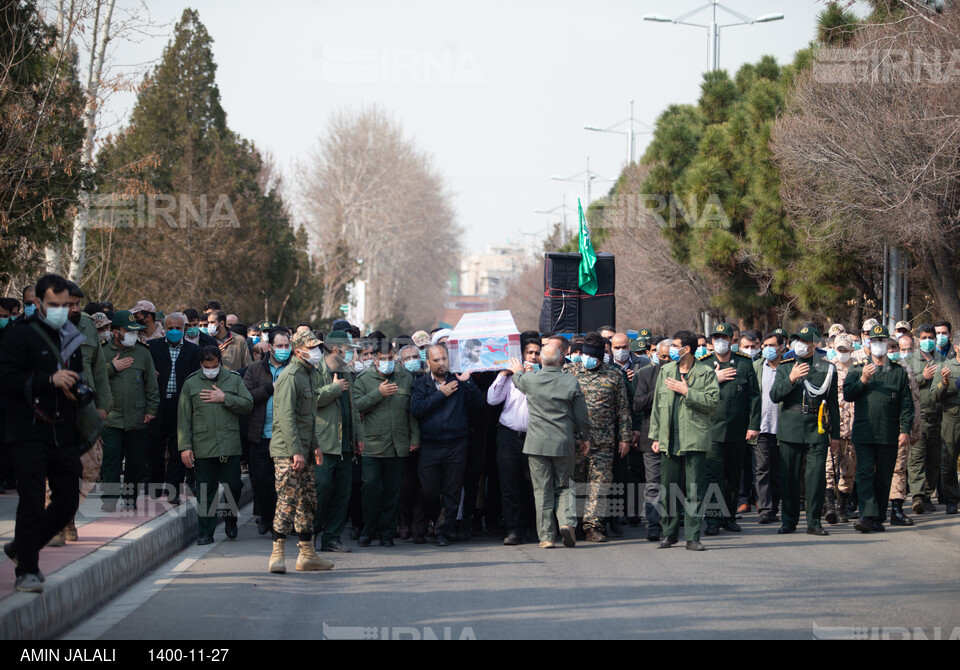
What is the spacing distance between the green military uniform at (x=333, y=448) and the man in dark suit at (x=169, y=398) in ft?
7.50

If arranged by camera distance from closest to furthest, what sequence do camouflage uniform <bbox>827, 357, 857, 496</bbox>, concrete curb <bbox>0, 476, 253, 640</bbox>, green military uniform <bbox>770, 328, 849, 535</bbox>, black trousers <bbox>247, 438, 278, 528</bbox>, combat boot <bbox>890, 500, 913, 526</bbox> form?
concrete curb <bbox>0, 476, 253, 640</bbox> < black trousers <bbox>247, 438, 278, 528</bbox> < green military uniform <bbox>770, 328, 849, 535</bbox> < combat boot <bbox>890, 500, 913, 526</bbox> < camouflage uniform <bbox>827, 357, 857, 496</bbox>

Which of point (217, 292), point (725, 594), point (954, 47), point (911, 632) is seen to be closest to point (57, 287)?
point (725, 594)

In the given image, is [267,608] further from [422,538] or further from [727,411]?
[727,411]

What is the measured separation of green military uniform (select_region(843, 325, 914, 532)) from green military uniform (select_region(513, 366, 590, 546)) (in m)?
3.25

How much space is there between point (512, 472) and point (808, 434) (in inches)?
125

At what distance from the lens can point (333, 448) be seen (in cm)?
994

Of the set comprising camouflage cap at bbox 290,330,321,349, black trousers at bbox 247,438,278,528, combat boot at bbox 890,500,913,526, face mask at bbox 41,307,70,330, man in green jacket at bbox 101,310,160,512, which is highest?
A: face mask at bbox 41,307,70,330

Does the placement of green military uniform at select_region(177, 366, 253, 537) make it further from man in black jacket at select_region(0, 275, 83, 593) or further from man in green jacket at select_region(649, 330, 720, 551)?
man in green jacket at select_region(649, 330, 720, 551)

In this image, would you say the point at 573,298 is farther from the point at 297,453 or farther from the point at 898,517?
the point at 297,453

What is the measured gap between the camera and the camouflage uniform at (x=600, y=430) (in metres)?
11.0

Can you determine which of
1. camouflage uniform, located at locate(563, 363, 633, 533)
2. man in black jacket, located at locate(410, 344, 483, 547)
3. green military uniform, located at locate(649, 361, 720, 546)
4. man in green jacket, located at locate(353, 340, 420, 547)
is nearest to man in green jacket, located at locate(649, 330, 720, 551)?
green military uniform, located at locate(649, 361, 720, 546)

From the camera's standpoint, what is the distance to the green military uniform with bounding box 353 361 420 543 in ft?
35.1

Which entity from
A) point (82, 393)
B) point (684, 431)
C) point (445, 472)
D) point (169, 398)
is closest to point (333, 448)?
point (445, 472)

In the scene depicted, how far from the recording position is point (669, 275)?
30.8 m
